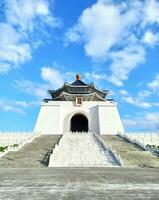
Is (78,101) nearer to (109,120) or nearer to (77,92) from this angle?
(77,92)

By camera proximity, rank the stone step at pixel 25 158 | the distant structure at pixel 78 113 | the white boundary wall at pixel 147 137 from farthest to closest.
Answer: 1. the distant structure at pixel 78 113
2. the white boundary wall at pixel 147 137
3. the stone step at pixel 25 158

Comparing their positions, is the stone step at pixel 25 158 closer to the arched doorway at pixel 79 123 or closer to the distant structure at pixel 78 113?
the distant structure at pixel 78 113

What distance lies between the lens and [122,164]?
15.8m

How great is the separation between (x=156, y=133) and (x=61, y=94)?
53.8ft

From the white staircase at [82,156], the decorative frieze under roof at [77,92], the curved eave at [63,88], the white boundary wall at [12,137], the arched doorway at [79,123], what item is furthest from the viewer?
the curved eave at [63,88]

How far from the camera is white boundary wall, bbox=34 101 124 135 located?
1455 inches

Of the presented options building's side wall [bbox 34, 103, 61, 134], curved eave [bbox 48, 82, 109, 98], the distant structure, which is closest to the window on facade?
the distant structure

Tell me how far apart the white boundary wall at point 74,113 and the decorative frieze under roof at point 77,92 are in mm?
1726

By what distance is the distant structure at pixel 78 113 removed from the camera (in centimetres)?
3722

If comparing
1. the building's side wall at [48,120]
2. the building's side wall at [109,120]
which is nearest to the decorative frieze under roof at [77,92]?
the building's side wall at [48,120]

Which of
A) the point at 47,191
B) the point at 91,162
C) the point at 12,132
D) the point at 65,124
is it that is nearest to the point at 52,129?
the point at 65,124

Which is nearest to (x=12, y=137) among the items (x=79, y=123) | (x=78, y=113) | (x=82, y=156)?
(x=78, y=113)

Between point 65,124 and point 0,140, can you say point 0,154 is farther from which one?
point 65,124

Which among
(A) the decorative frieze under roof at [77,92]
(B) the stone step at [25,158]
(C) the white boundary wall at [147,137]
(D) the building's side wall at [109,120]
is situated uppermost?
(A) the decorative frieze under roof at [77,92]
